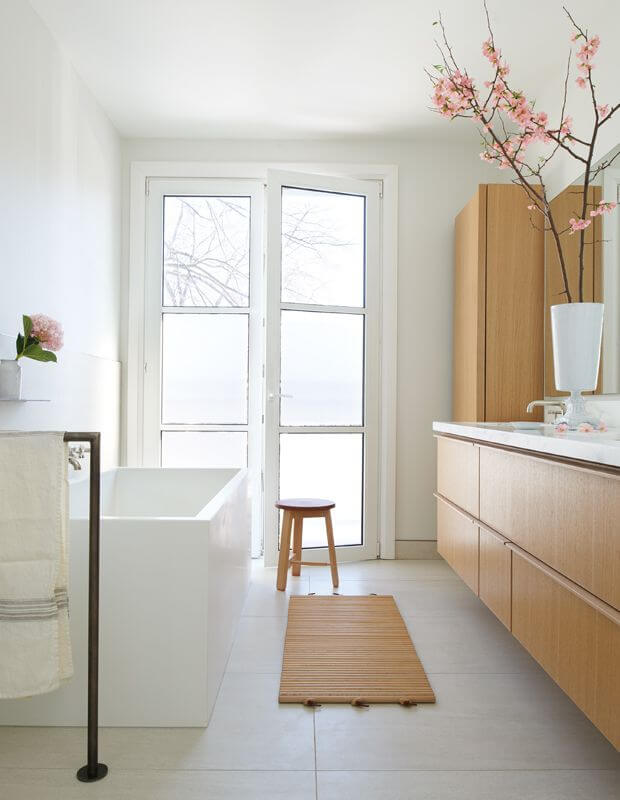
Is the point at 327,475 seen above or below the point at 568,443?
below

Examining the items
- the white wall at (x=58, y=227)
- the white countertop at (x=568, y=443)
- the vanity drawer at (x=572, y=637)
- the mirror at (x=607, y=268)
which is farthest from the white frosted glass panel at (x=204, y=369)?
the vanity drawer at (x=572, y=637)

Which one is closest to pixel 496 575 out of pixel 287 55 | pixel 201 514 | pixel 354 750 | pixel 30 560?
pixel 354 750

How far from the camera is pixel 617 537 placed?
1.34m

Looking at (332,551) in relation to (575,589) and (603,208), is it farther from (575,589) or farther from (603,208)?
(603,208)

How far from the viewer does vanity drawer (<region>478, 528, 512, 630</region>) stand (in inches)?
82.3

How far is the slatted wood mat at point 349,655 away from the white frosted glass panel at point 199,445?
47.5 inches

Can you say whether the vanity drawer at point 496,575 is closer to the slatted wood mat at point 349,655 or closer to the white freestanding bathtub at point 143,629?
the slatted wood mat at point 349,655

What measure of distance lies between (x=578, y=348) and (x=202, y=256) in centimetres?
250

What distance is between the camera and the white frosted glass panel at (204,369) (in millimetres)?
3996

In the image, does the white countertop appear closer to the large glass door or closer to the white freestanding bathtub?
the white freestanding bathtub

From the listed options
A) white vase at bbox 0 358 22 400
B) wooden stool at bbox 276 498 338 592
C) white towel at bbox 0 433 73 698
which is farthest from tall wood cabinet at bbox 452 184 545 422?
white towel at bbox 0 433 73 698

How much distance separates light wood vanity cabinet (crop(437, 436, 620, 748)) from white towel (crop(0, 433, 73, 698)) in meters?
1.23

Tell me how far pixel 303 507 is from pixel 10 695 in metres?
1.83

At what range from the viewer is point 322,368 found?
387cm
